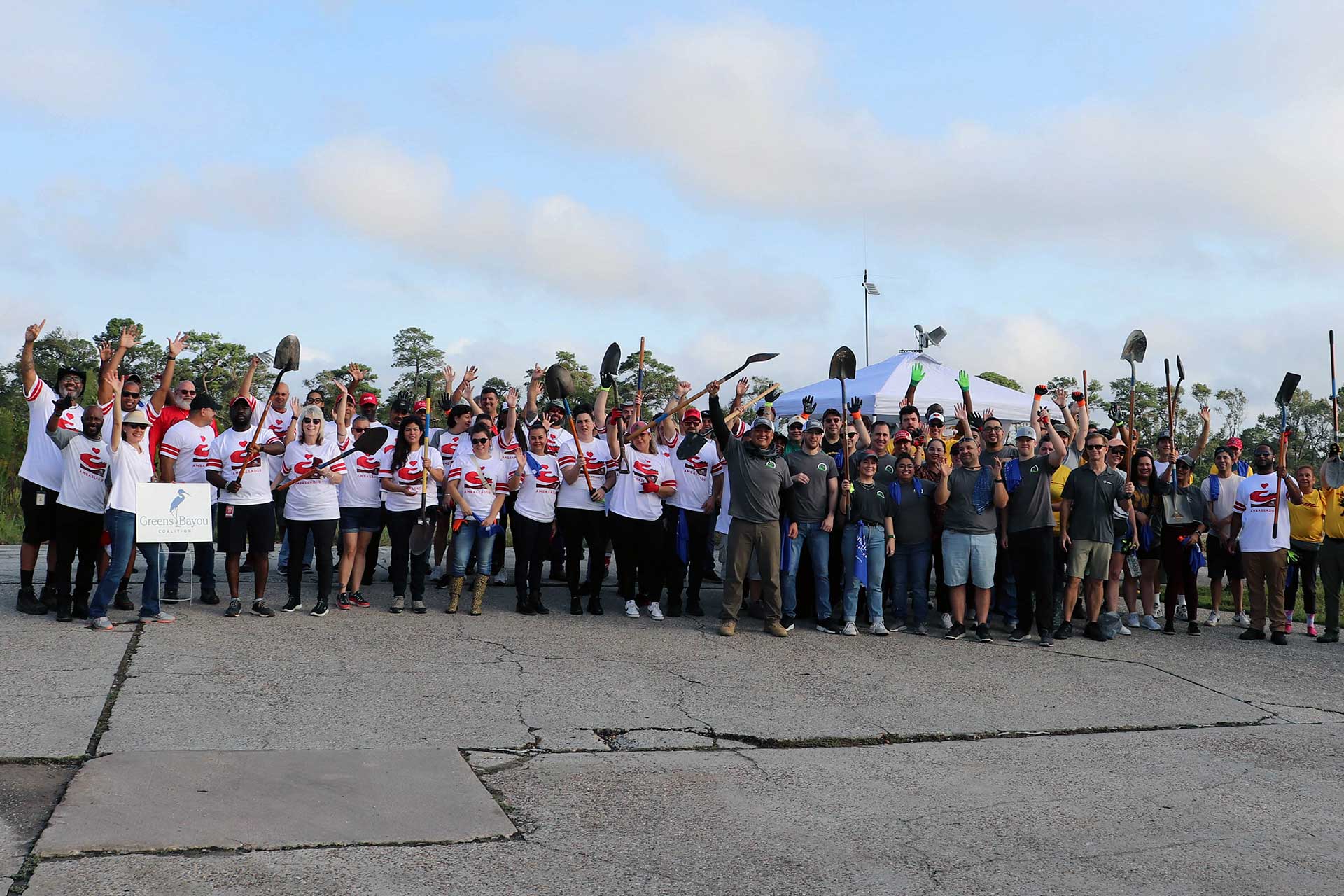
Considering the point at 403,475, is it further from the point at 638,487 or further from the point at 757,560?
the point at 757,560

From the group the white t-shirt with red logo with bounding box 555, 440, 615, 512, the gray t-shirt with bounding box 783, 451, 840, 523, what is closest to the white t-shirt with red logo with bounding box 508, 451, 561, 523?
the white t-shirt with red logo with bounding box 555, 440, 615, 512

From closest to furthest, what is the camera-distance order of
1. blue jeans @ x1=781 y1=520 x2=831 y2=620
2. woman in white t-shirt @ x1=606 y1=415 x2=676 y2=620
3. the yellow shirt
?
blue jeans @ x1=781 y1=520 x2=831 y2=620
woman in white t-shirt @ x1=606 y1=415 x2=676 y2=620
the yellow shirt

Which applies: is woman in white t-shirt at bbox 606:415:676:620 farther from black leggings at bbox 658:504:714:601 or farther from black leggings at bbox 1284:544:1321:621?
black leggings at bbox 1284:544:1321:621

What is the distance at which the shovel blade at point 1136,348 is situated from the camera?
12.5m

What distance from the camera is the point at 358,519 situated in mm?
10492

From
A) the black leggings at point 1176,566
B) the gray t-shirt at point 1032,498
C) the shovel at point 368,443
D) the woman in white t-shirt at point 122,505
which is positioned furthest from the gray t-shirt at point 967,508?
the woman in white t-shirt at point 122,505

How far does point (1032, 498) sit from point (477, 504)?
16.9 feet

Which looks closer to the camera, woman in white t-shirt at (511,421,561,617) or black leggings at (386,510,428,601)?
black leggings at (386,510,428,601)

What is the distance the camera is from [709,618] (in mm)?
11117

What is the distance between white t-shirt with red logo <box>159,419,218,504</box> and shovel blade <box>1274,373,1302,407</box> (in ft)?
35.3

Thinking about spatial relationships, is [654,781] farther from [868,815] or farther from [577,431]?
[577,431]

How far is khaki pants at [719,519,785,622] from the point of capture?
10352 millimetres

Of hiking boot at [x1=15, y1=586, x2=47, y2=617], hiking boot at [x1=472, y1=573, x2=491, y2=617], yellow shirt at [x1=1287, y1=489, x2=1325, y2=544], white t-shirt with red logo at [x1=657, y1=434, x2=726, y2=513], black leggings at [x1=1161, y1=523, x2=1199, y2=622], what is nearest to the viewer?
hiking boot at [x1=15, y1=586, x2=47, y2=617]

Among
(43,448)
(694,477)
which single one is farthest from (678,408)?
(43,448)
